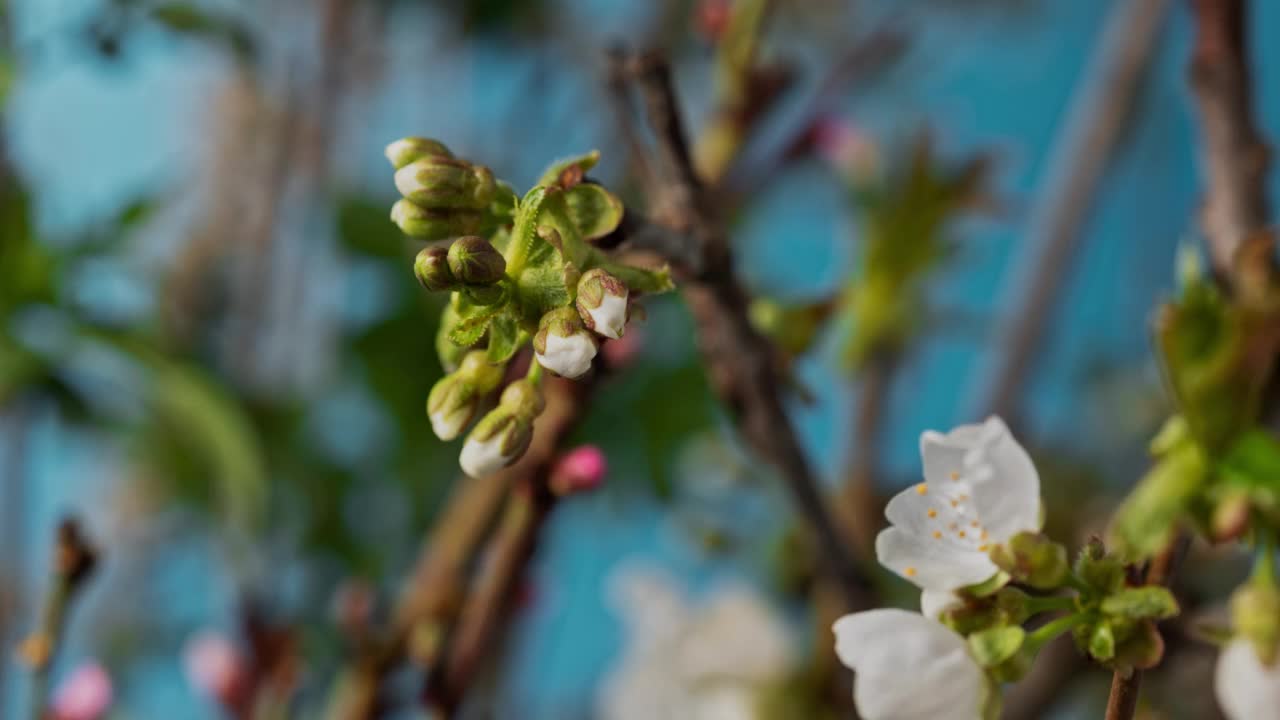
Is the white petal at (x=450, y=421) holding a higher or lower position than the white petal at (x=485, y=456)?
higher

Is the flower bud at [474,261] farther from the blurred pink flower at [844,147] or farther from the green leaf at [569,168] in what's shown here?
the blurred pink flower at [844,147]

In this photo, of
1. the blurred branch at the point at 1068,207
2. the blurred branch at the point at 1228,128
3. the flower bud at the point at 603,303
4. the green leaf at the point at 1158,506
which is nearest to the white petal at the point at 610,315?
the flower bud at the point at 603,303

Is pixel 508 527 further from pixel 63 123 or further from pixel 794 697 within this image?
pixel 63 123

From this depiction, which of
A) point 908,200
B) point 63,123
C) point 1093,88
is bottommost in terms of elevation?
point 908,200

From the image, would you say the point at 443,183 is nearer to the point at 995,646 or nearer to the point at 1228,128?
the point at 995,646

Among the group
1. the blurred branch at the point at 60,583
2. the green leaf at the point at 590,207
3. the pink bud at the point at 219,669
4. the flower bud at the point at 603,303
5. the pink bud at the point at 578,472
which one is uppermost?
the pink bud at the point at 219,669

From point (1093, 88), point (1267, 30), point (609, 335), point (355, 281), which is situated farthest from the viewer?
point (1267, 30)

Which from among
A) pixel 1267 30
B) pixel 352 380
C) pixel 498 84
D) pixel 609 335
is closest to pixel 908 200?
pixel 609 335
